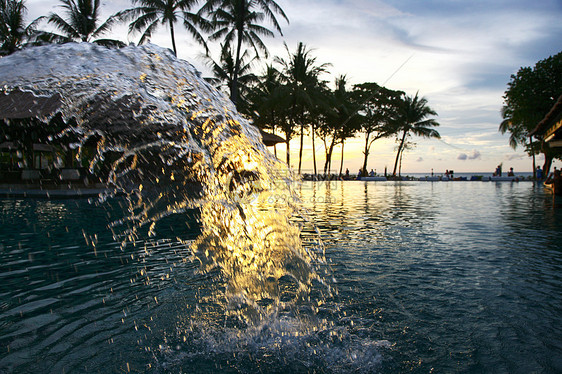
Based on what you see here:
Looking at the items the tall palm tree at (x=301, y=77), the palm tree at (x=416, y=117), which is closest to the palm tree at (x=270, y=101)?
the tall palm tree at (x=301, y=77)

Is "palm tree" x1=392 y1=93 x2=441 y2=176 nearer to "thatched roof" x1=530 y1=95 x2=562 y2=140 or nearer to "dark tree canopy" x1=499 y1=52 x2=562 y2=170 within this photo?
"dark tree canopy" x1=499 y1=52 x2=562 y2=170

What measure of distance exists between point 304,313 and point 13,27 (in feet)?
115

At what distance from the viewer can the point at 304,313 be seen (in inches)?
151

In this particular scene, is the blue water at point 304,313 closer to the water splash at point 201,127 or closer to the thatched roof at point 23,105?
the water splash at point 201,127

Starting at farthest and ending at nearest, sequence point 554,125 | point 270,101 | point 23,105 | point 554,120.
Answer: point 270,101 < point 554,120 < point 554,125 < point 23,105

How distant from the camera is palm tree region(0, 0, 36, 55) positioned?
2756 cm

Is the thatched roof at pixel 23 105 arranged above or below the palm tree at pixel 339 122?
below

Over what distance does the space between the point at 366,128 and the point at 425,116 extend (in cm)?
730

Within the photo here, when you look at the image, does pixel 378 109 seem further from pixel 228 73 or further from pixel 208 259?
pixel 208 259

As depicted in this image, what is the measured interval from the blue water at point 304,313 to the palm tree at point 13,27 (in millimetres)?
27858

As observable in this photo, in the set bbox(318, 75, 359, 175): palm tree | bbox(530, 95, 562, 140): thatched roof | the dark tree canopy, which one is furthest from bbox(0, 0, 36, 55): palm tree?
the dark tree canopy

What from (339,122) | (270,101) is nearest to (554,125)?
(270,101)

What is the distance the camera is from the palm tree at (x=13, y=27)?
27562 millimetres

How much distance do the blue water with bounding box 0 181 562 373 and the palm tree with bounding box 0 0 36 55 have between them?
2786 cm
